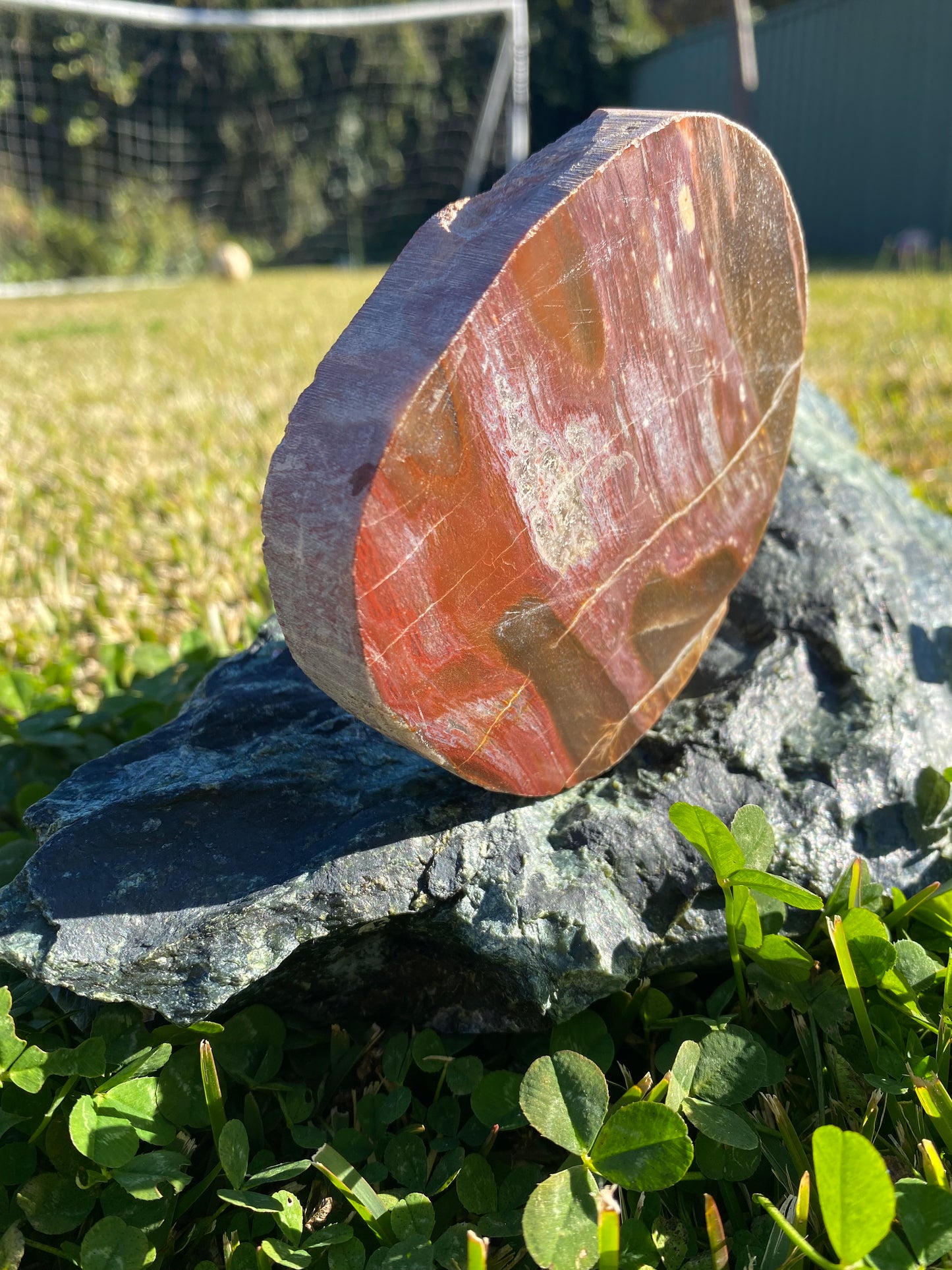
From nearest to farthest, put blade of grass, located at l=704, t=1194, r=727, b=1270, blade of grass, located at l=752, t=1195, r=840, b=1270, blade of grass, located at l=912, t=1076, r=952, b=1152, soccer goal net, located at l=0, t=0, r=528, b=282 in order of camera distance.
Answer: blade of grass, located at l=752, t=1195, r=840, b=1270 → blade of grass, located at l=704, t=1194, r=727, b=1270 → blade of grass, located at l=912, t=1076, r=952, b=1152 → soccer goal net, located at l=0, t=0, r=528, b=282

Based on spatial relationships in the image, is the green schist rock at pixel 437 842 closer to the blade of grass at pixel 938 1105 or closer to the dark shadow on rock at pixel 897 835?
the dark shadow on rock at pixel 897 835

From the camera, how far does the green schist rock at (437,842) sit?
1188 millimetres

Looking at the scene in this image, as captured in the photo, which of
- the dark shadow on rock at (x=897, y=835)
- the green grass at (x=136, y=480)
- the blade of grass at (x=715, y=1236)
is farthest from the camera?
the green grass at (x=136, y=480)

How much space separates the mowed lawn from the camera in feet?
8.59

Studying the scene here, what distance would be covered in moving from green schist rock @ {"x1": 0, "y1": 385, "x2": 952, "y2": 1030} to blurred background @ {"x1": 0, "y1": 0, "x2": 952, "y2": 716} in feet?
2.79

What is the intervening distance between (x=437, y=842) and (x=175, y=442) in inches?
124

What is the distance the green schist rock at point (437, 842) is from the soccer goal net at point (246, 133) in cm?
1130

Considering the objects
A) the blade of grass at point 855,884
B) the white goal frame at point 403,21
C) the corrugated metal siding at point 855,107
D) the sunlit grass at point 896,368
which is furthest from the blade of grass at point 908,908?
the corrugated metal siding at point 855,107

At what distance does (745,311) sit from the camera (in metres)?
1.41

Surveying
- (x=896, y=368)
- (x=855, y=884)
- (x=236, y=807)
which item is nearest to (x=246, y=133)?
(x=896, y=368)

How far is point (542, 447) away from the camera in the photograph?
115 cm

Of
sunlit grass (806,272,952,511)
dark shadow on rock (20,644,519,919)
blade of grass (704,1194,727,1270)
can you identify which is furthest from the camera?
sunlit grass (806,272,952,511)

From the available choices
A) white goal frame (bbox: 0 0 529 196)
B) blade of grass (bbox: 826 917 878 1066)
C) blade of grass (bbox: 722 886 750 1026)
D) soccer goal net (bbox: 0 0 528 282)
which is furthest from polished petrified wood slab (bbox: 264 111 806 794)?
soccer goal net (bbox: 0 0 528 282)

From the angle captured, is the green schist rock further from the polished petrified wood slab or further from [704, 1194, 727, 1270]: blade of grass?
[704, 1194, 727, 1270]: blade of grass
